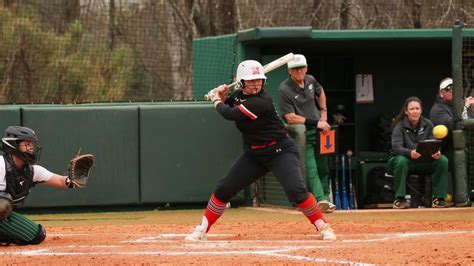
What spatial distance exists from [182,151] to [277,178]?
4.22 m

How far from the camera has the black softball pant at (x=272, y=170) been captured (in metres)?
9.15

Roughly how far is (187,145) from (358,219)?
2.72 meters

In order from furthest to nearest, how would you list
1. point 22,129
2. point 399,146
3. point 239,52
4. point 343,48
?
point 343,48 → point 239,52 → point 399,146 → point 22,129

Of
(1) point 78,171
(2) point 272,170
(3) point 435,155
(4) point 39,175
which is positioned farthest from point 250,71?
(3) point 435,155

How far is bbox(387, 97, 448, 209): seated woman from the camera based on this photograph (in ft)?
41.3

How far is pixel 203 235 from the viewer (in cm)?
941

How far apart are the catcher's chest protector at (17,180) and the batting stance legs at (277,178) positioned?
139 centimetres

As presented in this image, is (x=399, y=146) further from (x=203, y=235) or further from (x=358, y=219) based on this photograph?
(x=203, y=235)

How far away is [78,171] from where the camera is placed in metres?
9.27

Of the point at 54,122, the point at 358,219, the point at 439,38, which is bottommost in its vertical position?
the point at 358,219

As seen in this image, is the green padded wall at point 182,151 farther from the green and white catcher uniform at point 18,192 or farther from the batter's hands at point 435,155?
the green and white catcher uniform at point 18,192

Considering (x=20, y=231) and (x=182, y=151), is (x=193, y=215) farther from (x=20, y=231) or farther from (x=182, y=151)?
(x=20, y=231)

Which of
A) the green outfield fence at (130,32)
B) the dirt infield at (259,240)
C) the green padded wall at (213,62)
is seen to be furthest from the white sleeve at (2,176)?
the green outfield fence at (130,32)

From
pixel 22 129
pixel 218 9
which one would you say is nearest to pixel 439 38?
pixel 22 129
